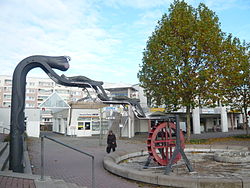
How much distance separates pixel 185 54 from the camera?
66.7 feet

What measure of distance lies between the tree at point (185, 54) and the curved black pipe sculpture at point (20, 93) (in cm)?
1249

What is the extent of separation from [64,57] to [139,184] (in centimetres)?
515

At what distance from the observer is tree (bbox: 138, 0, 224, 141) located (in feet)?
64.0

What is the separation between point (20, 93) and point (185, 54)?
15168 millimetres

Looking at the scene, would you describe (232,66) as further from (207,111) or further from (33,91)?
(33,91)

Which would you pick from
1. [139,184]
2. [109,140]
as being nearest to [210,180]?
[139,184]

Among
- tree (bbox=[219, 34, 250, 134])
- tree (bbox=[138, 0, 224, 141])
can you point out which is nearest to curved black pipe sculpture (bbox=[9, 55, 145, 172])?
tree (bbox=[138, 0, 224, 141])

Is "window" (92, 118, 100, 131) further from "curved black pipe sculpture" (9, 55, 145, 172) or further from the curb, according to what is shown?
"curved black pipe sculpture" (9, 55, 145, 172)

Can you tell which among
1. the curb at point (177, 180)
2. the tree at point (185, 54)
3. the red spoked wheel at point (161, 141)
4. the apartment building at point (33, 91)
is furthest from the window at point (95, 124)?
the apartment building at point (33, 91)

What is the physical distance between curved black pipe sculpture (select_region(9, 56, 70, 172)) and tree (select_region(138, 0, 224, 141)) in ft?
41.0

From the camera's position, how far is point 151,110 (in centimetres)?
3372

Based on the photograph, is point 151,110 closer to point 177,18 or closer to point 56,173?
point 177,18

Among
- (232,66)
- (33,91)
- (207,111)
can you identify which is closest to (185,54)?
(232,66)

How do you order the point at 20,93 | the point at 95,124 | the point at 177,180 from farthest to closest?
the point at 95,124
the point at 20,93
the point at 177,180
